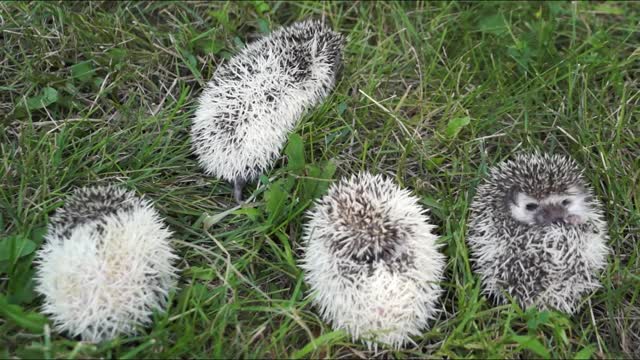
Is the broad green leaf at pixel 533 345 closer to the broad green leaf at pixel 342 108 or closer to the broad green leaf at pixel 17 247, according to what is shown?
the broad green leaf at pixel 342 108

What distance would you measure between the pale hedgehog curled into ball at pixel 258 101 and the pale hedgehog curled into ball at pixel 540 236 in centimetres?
130

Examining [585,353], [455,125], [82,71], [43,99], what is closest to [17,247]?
[43,99]

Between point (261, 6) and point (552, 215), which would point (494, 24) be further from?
point (552, 215)

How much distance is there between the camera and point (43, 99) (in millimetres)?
4199

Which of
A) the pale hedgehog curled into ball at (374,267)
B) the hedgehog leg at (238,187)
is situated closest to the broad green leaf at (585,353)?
the pale hedgehog curled into ball at (374,267)

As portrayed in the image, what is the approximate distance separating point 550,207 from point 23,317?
2786mm

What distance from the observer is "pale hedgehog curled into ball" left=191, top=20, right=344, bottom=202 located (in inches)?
154

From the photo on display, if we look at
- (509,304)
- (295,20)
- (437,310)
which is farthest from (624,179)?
(295,20)

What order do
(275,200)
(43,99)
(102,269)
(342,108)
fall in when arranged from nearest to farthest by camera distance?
1. (102,269)
2. (275,200)
3. (43,99)
4. (342,108)

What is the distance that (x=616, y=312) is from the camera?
141 inches

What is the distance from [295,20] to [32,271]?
2.66 m

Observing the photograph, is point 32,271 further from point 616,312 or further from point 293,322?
point 616,312

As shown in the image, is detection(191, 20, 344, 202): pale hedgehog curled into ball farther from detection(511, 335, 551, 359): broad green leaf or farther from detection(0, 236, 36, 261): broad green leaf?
detection(511, 335, 551, 359): broad green leaf

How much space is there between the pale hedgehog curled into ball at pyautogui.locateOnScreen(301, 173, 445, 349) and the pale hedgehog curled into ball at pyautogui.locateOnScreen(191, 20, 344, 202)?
2.32ft
